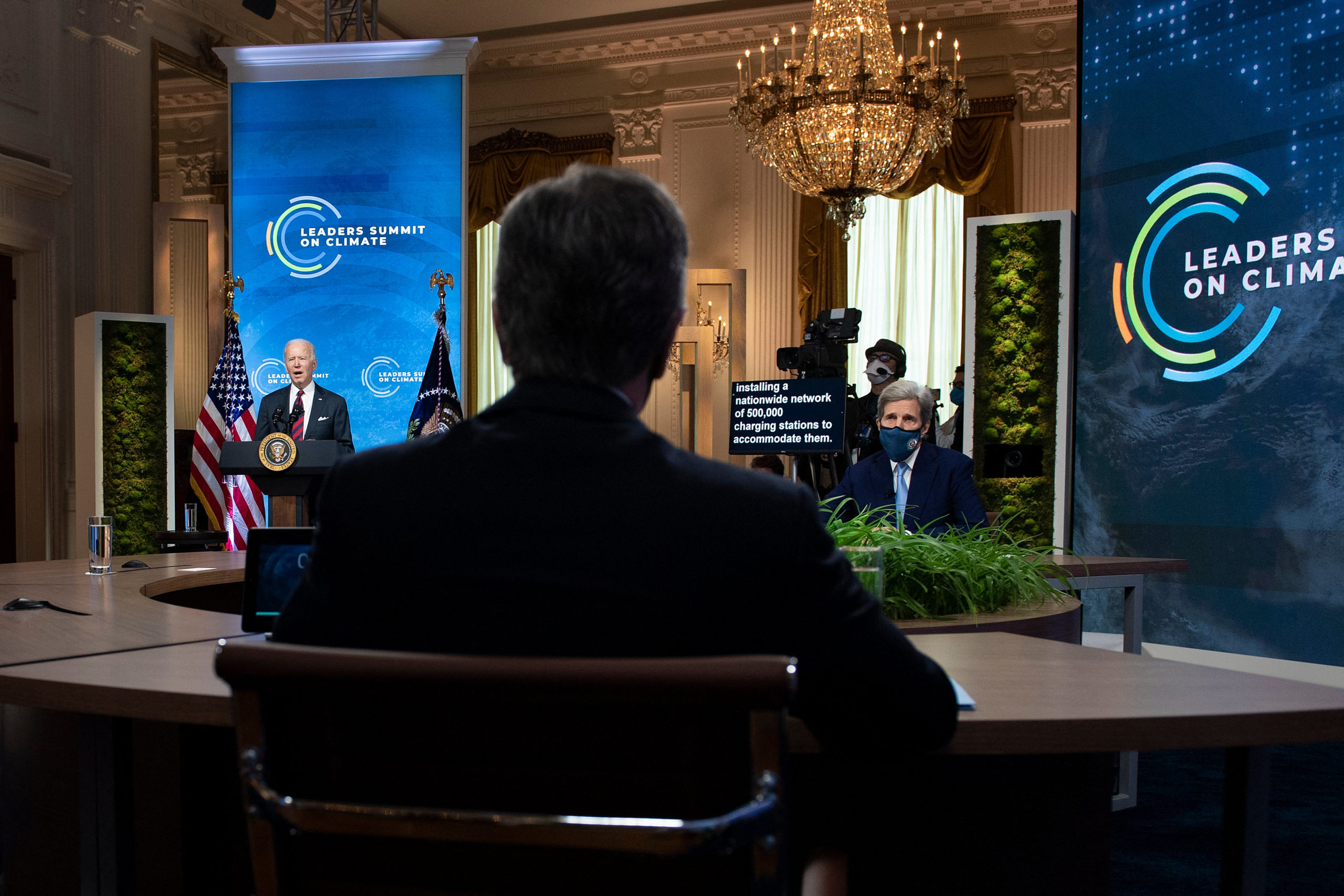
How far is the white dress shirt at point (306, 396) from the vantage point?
5.75 meters

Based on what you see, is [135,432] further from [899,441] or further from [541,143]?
[899,441]

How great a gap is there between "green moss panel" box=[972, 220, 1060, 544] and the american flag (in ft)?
12.7

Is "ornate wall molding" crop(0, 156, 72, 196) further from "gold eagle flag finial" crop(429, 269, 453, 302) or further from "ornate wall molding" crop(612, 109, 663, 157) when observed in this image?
"ornate wall molding" crop(612, 109, 663, 157)

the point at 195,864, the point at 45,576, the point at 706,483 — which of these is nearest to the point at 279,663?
the point at 706,483

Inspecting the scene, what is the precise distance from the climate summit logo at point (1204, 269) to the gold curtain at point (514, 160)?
540 centimetres

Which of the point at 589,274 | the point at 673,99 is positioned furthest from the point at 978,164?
the point at 589,274

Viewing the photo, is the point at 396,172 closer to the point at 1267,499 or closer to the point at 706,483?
the point at 1267,499

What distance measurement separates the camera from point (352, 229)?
606 centimetres

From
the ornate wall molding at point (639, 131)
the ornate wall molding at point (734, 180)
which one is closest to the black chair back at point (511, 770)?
the ornate wall molding at point (734, 180)

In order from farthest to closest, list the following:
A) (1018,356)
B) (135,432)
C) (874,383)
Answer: (135,432), (874,383), (1018,356)

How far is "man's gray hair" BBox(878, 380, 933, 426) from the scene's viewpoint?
11.8 ft

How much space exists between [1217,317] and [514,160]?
6.45m

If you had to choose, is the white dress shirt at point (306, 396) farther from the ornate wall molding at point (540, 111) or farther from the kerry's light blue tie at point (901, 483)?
the ornate wall molding at point (540, 111)

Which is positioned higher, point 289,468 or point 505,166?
point 505,166
